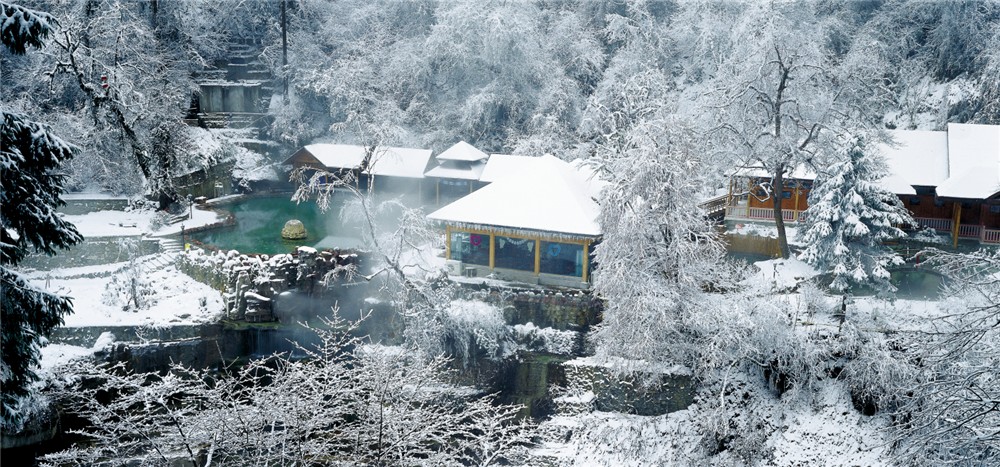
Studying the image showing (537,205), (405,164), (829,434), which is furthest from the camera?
(405,164)

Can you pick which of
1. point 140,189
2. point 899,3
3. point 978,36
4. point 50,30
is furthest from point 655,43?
point 50,30

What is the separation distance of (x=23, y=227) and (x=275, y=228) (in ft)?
70.6

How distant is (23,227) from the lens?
8.88 meters

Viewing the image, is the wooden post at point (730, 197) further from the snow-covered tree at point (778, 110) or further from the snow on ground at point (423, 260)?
the snow on ground at point (423, 260)

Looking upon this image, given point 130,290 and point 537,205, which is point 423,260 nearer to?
point 537,205

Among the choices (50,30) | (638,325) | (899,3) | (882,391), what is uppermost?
(899,3)

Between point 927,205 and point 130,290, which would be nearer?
point 130,290

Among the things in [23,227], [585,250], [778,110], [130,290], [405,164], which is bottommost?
[130,290]

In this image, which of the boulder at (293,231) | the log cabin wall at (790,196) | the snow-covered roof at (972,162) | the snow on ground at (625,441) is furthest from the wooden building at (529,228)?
the snow-covered roof at (972,162)

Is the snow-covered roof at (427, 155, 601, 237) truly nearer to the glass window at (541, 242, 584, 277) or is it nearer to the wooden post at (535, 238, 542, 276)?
the wooden post at (535, 238, 542, 276)

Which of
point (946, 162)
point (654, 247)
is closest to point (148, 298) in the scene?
point (654, 247)

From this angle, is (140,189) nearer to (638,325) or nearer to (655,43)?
(638,325)

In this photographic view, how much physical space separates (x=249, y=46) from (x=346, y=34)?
257 inches

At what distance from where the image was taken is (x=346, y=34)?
42.4 metres
